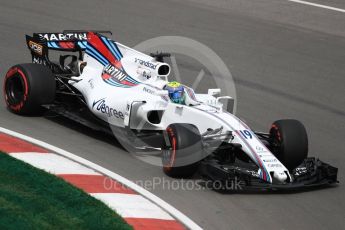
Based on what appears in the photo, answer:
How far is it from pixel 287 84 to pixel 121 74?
4579 millimetres

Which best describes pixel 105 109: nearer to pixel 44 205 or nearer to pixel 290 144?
pixel 290 144

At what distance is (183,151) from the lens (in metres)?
10.3

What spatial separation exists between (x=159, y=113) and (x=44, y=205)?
115 inches

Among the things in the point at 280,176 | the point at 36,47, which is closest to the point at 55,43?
the point at 36,47

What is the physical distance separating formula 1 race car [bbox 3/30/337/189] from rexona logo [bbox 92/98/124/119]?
11 mm

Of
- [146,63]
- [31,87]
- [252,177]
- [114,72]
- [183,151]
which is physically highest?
[146,63]

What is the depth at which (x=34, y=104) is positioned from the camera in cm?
1236

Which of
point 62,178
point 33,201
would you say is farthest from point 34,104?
point 33,201

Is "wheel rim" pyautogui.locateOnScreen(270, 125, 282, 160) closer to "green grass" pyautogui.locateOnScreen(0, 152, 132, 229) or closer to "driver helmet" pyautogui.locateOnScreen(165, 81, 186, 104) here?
"driver helmet" pyautogui.locateOnScreen(165, 81, 186, 104)

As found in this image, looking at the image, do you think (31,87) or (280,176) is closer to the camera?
(280,176)

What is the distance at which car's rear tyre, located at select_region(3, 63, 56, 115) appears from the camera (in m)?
12.2

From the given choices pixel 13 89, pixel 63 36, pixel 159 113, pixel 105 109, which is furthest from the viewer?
pixel 63 36

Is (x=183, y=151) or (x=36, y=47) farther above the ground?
(x=36, y=47)

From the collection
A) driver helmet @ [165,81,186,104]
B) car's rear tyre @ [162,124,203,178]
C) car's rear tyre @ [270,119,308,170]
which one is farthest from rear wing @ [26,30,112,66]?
car's rear tyre @ [270,119,308,170]
